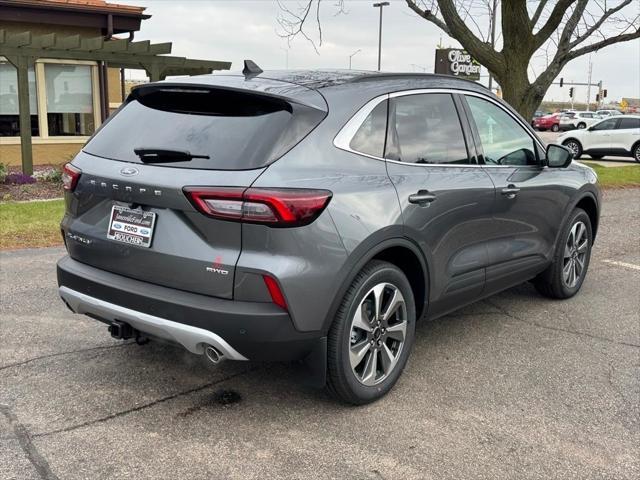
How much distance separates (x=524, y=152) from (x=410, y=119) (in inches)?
55.7

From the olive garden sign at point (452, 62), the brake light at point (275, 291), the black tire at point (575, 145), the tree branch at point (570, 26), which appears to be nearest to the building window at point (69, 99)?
the tree branch at point (570, 26)

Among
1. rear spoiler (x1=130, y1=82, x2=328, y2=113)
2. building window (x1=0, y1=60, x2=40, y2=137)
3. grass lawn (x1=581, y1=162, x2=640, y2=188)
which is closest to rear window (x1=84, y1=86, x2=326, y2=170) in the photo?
rear spoiler (x1=130, y1=82, x2=328, y2=113)

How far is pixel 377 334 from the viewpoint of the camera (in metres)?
3.62

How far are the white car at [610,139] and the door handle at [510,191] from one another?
20928 mm

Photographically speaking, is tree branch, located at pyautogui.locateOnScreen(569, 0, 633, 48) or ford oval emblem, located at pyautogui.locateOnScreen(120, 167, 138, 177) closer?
ford oval emblem, located at pyautogui.locateOnScreen(120, 167, 138, 177)

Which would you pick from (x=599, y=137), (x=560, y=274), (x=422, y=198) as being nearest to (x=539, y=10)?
(x=560, y=274)

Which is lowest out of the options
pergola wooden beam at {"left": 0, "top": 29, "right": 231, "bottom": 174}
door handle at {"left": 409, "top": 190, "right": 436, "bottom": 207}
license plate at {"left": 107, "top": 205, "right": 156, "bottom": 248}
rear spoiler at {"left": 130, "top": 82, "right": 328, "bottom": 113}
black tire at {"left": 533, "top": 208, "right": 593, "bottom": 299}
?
black tire at {"left": 533, "top": 208, "right": 593, "bottom": 299}

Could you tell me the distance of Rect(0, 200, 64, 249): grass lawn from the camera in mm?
7504

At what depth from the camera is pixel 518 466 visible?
308 centimetres

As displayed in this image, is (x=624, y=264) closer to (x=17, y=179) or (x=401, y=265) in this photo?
(x=401, y=265)

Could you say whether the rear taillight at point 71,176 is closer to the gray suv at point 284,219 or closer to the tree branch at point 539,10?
the gray suv at point 284,219

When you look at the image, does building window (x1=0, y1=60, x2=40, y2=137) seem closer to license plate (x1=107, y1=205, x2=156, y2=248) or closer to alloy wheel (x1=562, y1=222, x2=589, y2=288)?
alloy wheel (x1=562, y1=222, x2=589, y2=288)

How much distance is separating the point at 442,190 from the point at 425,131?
386mm

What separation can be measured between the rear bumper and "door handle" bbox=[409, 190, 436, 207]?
966mm
